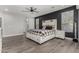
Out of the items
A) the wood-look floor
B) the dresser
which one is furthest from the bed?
the wood-look floor

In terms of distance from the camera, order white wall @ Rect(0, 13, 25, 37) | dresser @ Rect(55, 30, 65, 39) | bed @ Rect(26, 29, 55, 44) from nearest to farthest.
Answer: bed @ Rect(26, 29, 55, 44)
dresser @ Rect(55, 30, 65, 39)
white wall @ Rect(0, 13, 25, 37)

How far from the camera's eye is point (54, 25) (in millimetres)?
3650

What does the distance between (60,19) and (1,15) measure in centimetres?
430

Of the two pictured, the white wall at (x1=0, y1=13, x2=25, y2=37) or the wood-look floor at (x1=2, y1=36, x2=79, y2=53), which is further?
the white wall at (x1=0, y1=13, x2=25, y2=37)

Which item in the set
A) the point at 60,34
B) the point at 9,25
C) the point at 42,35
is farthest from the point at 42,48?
the point at 9,25

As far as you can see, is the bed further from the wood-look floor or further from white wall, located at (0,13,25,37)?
white wall, located at (0,13,25,37)

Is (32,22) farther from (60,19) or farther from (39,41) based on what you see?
(60,19)

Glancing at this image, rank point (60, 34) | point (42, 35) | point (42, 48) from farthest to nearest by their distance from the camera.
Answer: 1. point (60, 34)
2. point (42, 35)
3. point (42, 48)

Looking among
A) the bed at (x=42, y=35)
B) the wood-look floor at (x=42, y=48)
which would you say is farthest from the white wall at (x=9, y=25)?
the wood-look floor at (x=42, y=48)

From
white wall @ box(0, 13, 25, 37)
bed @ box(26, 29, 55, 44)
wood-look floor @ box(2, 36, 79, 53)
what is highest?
white wall @ box(0, 13, 25, 37)

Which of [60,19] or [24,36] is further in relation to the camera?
[24,36]

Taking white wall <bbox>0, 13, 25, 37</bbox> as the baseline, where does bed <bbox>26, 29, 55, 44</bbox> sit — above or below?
below

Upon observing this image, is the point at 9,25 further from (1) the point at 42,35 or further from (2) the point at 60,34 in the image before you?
(2) the point at 60,34
